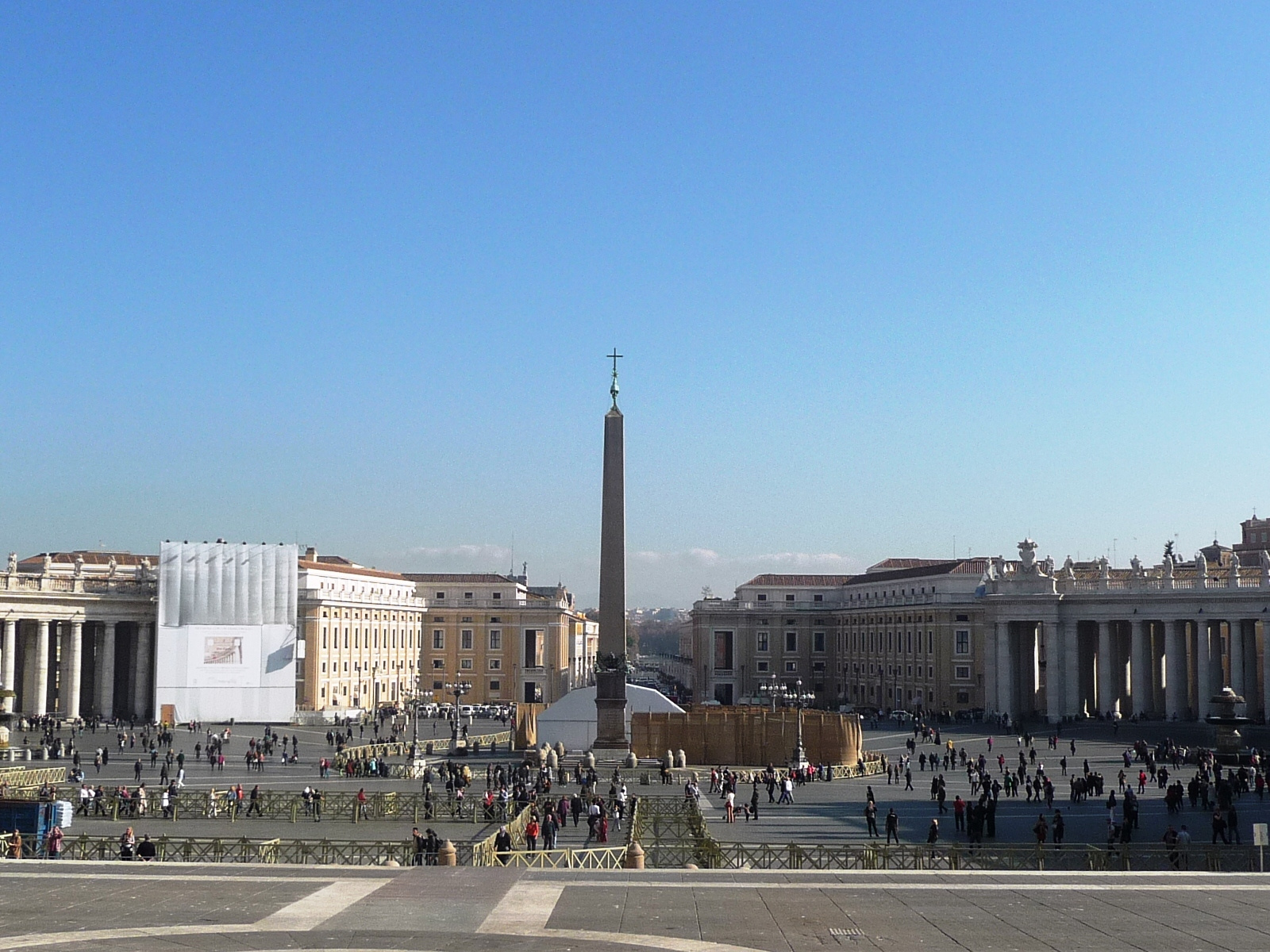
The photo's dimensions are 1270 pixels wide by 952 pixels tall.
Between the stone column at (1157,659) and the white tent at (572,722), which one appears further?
the stone column at (1157,659)

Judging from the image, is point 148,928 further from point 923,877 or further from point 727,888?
point 923,877

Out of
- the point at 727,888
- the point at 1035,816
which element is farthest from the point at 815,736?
the point at 727,888

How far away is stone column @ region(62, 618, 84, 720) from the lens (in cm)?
7256

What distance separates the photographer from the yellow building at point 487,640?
98.2 metres

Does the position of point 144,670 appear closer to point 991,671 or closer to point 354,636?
point 354,636

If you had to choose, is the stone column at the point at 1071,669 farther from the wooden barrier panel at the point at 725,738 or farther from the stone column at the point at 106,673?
the stone column at the point at 106,673

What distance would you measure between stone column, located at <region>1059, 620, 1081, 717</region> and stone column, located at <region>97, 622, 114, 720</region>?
5260 centimetres

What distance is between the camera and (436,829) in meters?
29.6

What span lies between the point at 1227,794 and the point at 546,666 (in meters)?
70.8

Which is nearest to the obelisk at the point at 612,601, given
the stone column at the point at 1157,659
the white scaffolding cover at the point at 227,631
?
the white scaffolding cover at the point at 227,631

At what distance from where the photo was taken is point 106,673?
2965 inches

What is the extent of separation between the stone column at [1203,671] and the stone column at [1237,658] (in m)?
1.26

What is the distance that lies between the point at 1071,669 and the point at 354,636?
142 feet

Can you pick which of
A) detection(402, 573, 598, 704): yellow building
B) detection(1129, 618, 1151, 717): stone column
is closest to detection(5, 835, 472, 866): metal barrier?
detection(1129, 618, 1151, 717): stone column
